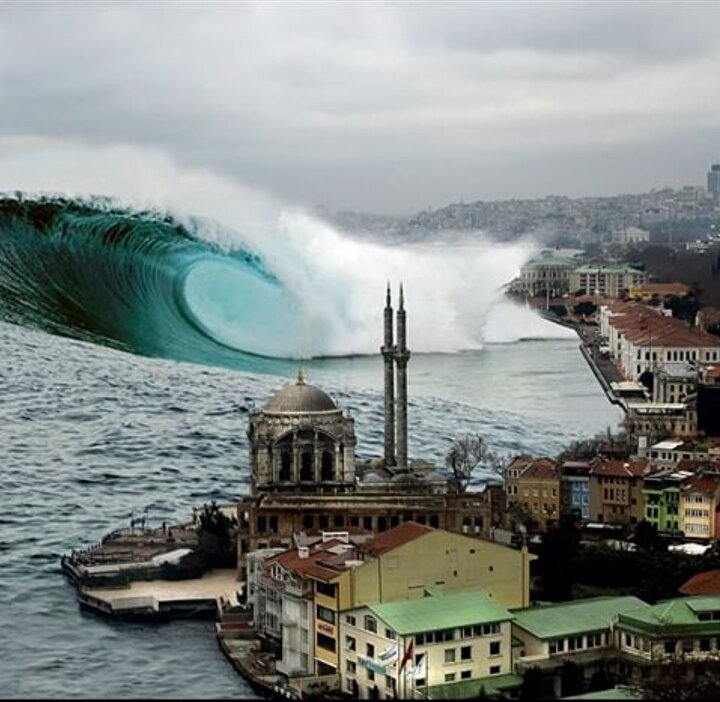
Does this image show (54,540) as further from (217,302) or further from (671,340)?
(671,340)

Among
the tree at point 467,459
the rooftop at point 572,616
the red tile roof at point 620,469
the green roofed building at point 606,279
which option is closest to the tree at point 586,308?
the green roofed building at point 606,279

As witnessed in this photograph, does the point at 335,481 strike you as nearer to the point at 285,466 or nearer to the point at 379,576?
the point at 285,466

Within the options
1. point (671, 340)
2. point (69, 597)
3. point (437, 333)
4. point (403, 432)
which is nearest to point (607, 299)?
point (437, 333)

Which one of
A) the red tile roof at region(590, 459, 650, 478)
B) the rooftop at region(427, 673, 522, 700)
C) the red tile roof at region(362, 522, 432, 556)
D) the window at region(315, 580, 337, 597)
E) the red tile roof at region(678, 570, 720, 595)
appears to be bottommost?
the rooftop at region(427, 673, 522, 700)

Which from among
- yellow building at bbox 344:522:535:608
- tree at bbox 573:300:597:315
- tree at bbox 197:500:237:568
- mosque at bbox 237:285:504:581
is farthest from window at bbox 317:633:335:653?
tree at bbox 573:300:597:315

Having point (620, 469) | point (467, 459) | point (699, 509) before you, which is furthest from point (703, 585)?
point (467, 459)

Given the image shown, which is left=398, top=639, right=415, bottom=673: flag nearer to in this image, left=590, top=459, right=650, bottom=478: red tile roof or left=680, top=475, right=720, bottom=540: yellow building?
left=680, top=475, right=720, bottom=540: yellow building

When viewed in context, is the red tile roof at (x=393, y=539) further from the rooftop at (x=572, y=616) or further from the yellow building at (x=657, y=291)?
the yellow building at (x=657, y=291)
